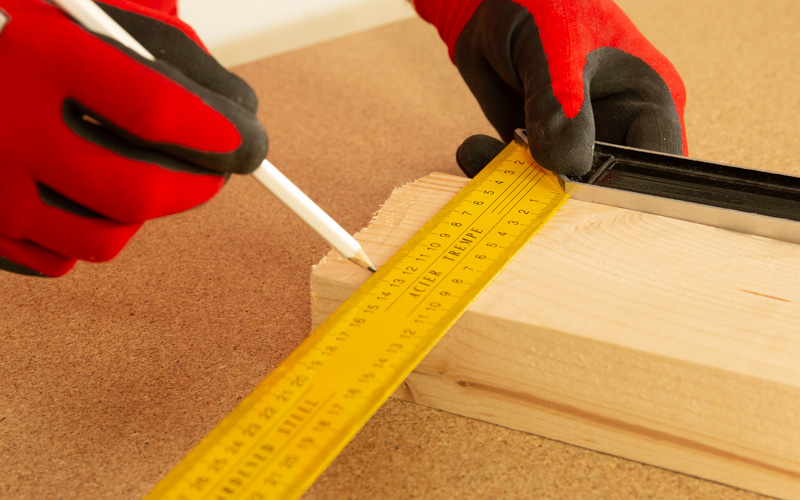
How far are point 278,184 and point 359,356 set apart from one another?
149 mm

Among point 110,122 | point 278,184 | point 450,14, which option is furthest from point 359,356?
point 450,14

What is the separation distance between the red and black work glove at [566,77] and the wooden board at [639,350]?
15 centimetres

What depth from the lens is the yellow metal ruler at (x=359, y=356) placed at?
0.45m

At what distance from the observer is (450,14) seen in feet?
3.35

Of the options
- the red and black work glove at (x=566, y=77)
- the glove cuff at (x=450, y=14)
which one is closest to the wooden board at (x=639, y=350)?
the red and black work glove at (x=566, y=77)

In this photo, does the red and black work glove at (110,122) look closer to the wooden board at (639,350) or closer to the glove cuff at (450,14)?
the wooden board at (639,350)

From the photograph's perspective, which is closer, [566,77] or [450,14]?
[566,77]

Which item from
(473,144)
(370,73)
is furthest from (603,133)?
(370,73)

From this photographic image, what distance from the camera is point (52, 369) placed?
2.27 ft

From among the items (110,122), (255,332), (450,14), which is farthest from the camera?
(450,14)

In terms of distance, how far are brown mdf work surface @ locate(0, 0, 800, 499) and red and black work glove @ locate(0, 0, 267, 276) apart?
→ 186 mm

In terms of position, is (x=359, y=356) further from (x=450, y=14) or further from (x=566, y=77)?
(x=450, y=14)

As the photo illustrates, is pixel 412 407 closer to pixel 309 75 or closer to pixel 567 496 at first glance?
pixel 567 496

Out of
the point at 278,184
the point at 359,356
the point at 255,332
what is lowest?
the point at 255,332
